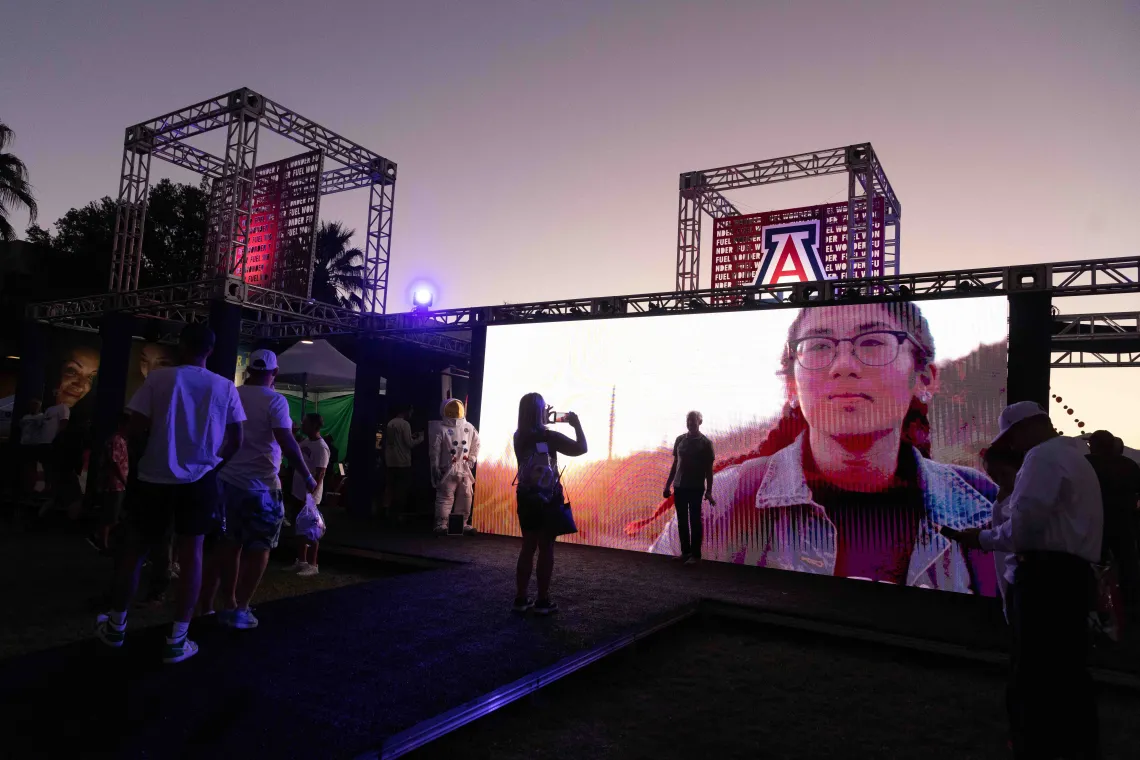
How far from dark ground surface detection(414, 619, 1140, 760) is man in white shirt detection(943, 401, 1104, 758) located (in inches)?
30.0

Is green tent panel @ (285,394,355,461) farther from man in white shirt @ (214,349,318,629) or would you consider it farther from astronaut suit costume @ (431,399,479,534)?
man in white shirt @ (214,349,318,629)

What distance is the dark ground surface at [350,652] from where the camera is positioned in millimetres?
2770

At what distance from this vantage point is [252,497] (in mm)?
4141

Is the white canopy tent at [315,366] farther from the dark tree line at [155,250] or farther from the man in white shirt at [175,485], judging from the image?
the dark tree line at [155,250]

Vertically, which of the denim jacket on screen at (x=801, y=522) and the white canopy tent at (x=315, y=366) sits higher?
the white canopy tent at (x=315, y=366)

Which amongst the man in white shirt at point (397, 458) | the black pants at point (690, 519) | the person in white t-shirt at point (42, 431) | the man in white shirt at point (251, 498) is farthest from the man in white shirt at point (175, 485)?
the person in white t-shirt at point (42, 431)

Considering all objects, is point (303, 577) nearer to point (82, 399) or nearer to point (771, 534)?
point (771, 534)

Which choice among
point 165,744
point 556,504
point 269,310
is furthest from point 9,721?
point 269,310

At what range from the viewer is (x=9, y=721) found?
2.77 m

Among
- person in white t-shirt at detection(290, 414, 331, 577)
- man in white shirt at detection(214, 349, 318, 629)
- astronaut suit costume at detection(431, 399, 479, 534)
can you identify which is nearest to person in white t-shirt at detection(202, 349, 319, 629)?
man in white shirt at detection(214, 349, 318, 629)

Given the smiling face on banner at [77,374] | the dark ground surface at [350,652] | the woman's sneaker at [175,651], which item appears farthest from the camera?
the smiling face on banner at [77,374]

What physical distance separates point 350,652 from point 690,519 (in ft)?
15.9

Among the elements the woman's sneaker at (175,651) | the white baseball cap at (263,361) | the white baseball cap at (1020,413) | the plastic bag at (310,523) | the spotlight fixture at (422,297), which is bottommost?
the woman's sneaker at (175,651)

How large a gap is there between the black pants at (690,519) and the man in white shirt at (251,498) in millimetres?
4705
